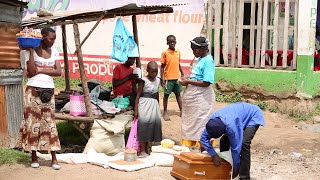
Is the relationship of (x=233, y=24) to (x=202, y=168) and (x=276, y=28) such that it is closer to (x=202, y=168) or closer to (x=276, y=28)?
(x=276, y=28)

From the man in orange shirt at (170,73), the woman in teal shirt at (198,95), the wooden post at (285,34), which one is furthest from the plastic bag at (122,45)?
the wooden post at (285,34)

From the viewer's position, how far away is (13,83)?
743 cm

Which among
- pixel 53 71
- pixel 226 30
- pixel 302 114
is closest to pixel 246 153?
pixel 53 71

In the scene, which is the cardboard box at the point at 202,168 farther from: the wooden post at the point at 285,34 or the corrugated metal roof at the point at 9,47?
the wooden post at the point at 285,34

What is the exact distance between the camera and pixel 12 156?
7031 millimetres

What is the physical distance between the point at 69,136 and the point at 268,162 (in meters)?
3.31

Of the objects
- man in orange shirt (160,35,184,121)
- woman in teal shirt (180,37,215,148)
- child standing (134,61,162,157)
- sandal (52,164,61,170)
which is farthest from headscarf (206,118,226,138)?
man in orange shirt (160,35,184,121)

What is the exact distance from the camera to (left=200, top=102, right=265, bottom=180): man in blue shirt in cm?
574

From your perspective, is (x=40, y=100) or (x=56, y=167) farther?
(x=56, y=167)

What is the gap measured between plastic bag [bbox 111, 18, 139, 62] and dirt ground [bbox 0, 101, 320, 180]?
5.78 ft

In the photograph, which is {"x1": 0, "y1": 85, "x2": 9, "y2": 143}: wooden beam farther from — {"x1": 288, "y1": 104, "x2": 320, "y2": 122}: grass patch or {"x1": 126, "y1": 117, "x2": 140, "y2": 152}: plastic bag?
{"x1": 288, "y1": 104, "x2": 320, "y2": 122}: grass patch

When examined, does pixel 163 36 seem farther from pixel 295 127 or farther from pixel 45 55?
pixel 45 55

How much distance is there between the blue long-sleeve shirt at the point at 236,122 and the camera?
5.76 metres

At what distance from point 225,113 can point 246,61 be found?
580cm
